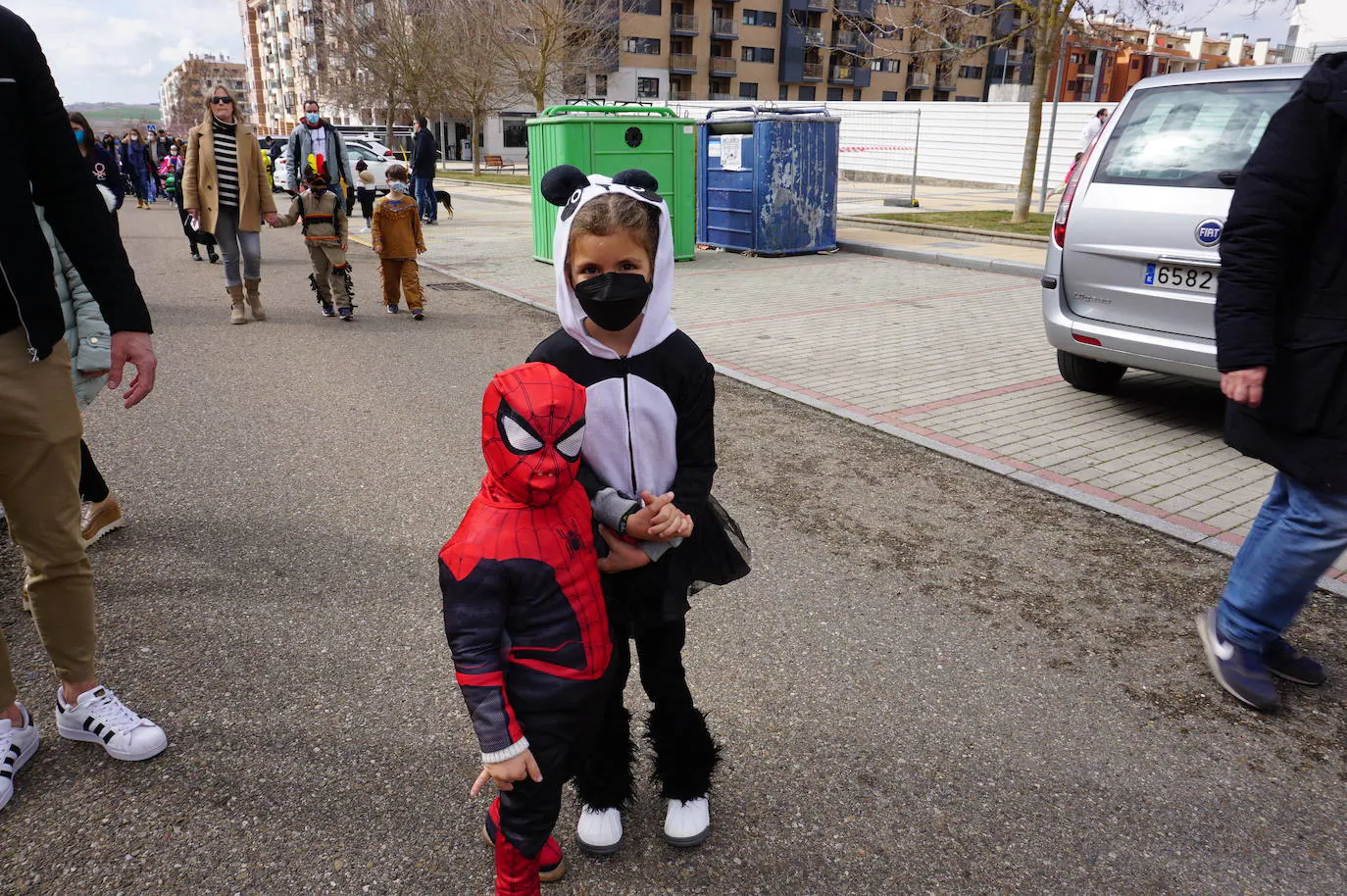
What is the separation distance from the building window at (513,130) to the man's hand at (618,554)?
204 ft

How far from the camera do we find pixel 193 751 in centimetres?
262

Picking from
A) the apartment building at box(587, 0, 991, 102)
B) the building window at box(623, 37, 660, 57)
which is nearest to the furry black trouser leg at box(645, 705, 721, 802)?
the apartment building at box(587, 0, 991, 102)

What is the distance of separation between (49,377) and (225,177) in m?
6.67

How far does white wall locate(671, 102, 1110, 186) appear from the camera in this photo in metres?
26.1

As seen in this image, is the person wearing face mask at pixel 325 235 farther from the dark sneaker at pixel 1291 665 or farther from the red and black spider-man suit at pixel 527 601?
the dark sneaker at pixel 1291 665

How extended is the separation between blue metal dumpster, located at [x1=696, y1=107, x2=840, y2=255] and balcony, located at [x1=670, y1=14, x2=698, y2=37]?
5825 cm

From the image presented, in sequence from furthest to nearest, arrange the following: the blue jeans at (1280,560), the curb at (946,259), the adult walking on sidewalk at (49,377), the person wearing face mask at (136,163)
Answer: the person wearing face mask at (136,163) < the curb at (946,259) < the blue jeans at (1280,560) < the adult walking on sidewalk at (49,377)

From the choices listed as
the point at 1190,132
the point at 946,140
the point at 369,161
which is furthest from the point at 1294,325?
the point at 946,140

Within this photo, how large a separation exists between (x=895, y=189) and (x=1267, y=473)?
2475 cm

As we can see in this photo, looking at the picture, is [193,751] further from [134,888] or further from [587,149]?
[587,149]

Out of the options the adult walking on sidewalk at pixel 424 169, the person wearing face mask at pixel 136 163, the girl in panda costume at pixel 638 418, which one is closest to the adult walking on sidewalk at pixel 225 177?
the girl in panda costume at pixel 638 418

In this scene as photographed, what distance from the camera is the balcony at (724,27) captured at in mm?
67312

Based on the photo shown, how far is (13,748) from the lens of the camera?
8.20ft

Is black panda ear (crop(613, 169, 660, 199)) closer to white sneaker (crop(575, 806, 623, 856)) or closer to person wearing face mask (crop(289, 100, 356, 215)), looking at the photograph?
white sneaker (crop(575, 806, 623, 856))
